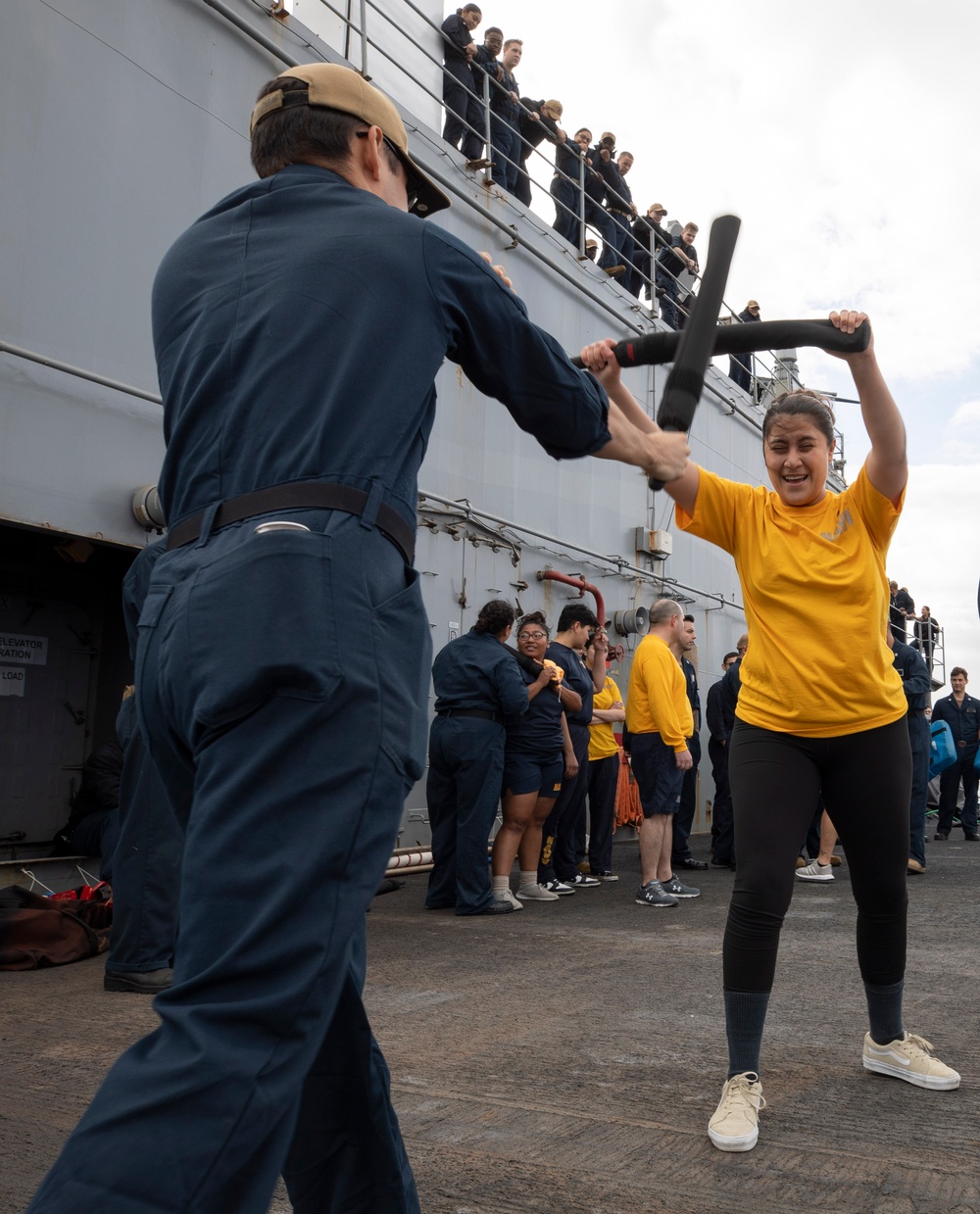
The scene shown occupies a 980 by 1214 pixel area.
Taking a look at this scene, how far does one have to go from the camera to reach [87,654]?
901 cm

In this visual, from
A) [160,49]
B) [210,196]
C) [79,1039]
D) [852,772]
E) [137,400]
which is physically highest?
[160,49]

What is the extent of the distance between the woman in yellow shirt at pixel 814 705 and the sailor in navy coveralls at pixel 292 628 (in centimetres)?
136

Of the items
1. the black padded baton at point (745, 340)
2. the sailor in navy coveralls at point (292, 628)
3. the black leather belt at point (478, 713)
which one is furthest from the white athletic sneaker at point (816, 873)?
the sailor in navy coveralls at point (292, 628)

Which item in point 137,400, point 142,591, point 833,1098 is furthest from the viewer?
point 137,400

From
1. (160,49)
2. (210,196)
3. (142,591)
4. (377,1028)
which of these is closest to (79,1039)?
(377,1028)

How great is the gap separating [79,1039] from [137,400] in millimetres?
4348

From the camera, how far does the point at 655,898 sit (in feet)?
23.5

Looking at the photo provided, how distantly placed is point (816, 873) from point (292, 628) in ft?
27.2

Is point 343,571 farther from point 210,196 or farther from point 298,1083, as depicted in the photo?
point 210,196

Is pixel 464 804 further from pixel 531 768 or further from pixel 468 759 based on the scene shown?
pixel 531 768

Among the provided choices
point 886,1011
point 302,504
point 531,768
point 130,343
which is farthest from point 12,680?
point 302,504

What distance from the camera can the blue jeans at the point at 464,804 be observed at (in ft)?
22.2

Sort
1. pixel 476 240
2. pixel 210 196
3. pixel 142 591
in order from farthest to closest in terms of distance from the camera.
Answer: pixel 476 240 → pixel 210 196 → pixel 142 591

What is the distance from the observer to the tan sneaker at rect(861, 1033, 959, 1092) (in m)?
2.97
